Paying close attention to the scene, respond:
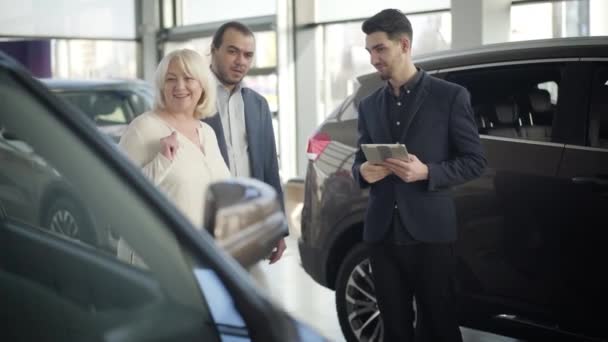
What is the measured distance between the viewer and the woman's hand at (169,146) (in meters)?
3.03

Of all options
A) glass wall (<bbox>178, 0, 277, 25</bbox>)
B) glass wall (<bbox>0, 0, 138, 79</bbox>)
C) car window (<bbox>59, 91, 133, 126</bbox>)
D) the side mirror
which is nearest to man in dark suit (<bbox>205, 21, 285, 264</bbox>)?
the side mirror

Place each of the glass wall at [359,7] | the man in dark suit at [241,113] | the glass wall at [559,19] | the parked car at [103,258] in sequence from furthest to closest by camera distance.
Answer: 1. the glass wall at [359,7]
2. the glass wall at [559,19]
3. the man in dark suit at [241,113]
4. the parked car at [103,258]

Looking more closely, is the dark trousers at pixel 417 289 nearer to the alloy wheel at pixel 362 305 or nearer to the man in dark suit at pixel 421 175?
the man in dark suit at pixel 421 175

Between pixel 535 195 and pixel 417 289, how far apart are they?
80 cm

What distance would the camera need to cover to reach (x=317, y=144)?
5012 mm

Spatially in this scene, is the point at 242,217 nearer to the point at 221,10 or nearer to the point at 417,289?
the point at 417,289

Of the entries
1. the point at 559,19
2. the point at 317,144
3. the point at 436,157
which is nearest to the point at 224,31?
the point at 436,157

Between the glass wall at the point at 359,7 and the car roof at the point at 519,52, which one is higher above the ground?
the glass wall at the point at 359,7

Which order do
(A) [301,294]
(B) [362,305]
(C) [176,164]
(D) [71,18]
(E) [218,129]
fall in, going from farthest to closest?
(D) [71,18] → (A) [301,294] → (B) [362,305] → (E) [218,129] → (C) [176,164]

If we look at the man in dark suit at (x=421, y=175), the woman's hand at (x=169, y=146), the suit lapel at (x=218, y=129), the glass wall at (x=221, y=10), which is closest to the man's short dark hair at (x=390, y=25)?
the man in dark suit at (x=421, y=175)

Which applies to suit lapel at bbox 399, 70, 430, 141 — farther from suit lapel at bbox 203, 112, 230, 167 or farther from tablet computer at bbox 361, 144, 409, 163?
suit lapel at bbox 203, 112, 230, 167

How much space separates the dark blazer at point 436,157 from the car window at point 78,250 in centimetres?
190

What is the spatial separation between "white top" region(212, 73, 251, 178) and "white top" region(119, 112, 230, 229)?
69 cm

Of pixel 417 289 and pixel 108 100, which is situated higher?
pixel 108 100
